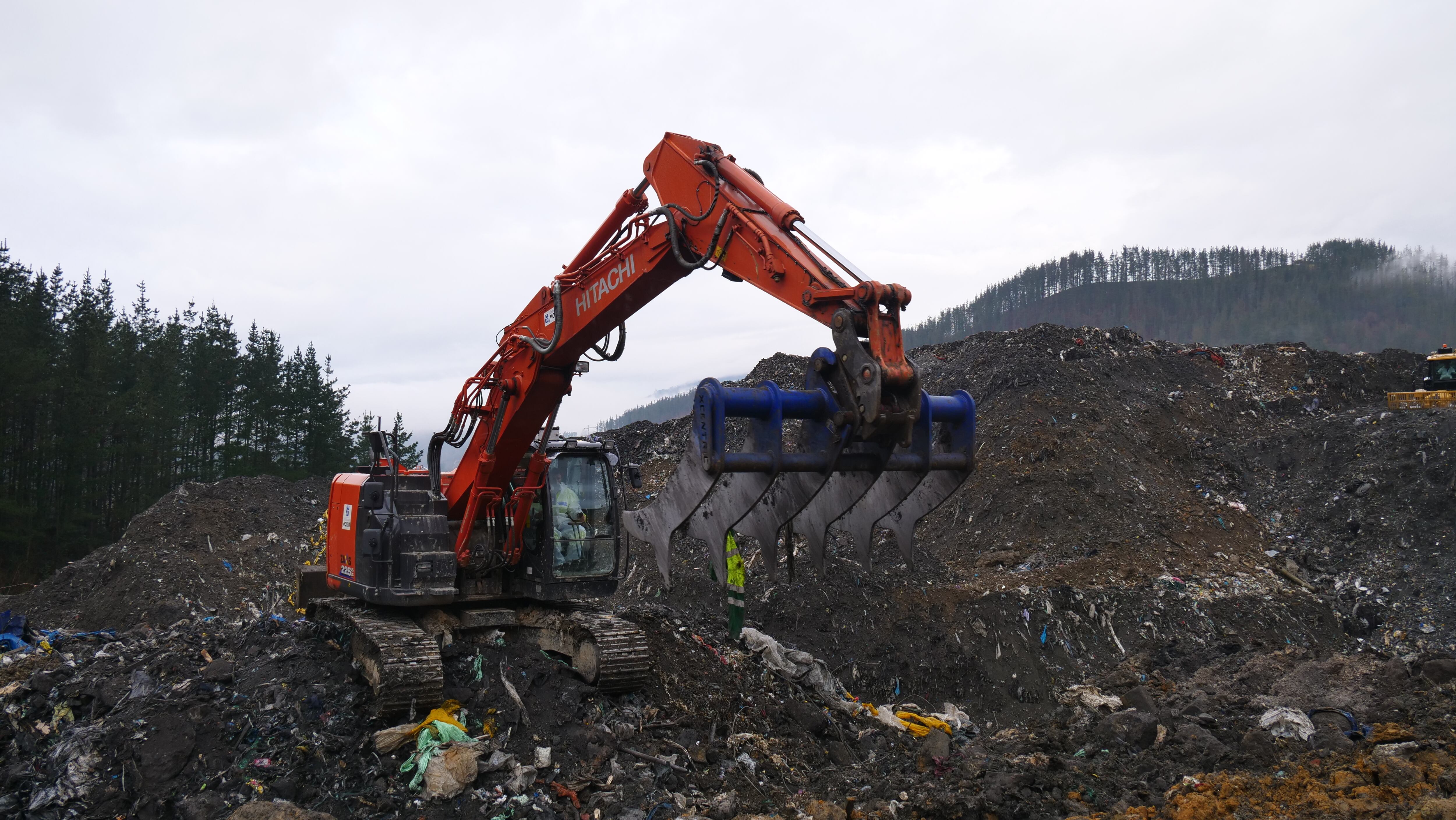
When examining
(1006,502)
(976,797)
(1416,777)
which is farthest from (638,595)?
(1416,777)

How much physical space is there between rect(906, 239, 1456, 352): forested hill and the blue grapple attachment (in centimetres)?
5539

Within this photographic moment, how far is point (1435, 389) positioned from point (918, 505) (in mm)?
22159

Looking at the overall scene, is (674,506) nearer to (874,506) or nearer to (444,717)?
(874,506)

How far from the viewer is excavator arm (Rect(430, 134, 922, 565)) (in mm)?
4445

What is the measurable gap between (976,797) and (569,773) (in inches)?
107

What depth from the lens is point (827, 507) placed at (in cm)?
533

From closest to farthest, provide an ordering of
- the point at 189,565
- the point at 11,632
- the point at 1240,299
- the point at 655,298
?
the point at 655,298 → the point at 11,632 → the point at 189,565 → the point at 1240,299

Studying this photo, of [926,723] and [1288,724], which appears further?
[926,723]

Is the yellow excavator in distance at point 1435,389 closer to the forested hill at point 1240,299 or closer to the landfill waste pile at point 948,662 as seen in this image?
the landfill waste pile at point 948,662

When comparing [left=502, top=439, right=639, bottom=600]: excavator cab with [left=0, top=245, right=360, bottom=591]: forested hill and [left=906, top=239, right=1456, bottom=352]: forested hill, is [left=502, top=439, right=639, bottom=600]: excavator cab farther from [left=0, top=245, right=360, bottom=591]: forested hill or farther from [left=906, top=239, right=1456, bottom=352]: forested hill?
[left=906, top=239, right=1456, bottom=352]: forested hill

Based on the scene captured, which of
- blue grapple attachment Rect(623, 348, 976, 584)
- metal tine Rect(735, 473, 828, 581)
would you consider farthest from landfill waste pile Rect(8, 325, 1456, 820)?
blue grapple attachment Rect(623, 348, 976, 584)

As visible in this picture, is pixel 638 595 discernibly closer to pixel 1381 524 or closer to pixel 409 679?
pixel 409 679

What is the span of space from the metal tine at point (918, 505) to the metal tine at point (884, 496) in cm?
5

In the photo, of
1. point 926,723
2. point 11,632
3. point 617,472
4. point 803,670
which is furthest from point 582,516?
point 11,632
